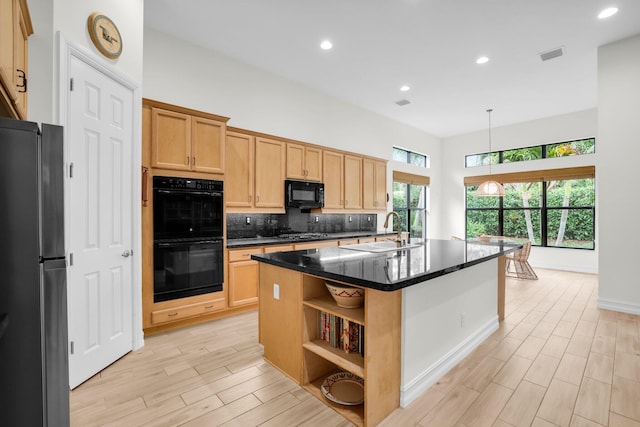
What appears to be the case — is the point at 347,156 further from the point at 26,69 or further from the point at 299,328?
the point at 26,69

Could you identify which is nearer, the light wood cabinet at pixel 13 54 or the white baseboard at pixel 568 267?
the light wood cabinet at pixel 13 54

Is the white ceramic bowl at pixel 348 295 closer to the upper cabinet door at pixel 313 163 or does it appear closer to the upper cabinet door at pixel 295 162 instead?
the upper cabinet door at pixel 295 162

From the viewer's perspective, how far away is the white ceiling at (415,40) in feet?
10.2

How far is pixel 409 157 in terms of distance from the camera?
24.5 feet

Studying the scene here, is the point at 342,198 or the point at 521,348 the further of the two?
the point at 342,198

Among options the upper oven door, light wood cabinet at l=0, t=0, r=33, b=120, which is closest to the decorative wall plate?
light wood cabinet at l=0, t=0, r=33, b=120

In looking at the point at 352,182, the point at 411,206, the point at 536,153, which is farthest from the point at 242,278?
the point at 536,153

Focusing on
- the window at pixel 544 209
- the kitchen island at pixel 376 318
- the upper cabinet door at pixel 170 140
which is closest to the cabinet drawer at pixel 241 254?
the upper cabinet door at pixel 170 140

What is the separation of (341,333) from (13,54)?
7.79 feet

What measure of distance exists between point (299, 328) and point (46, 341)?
1373mm

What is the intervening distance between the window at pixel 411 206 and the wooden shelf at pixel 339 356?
16.7ft

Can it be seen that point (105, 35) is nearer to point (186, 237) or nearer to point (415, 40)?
point (186, 237)

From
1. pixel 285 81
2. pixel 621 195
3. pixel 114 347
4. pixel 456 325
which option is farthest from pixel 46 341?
pixel 621 195

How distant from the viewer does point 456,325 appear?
2.46m
